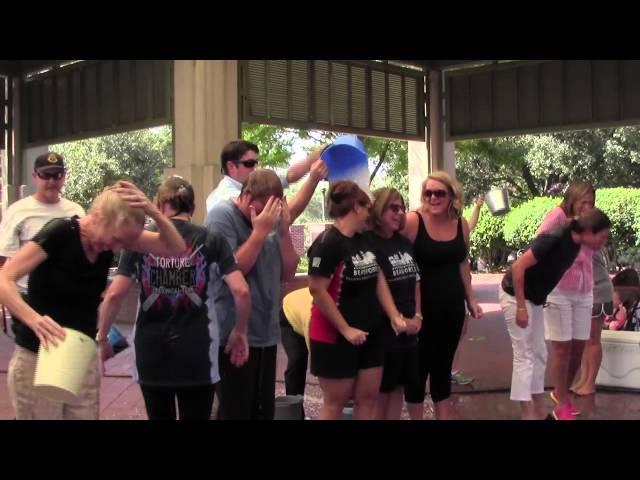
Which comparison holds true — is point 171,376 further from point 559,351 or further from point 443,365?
point 559,351

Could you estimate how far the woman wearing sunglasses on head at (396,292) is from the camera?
450 centimetres

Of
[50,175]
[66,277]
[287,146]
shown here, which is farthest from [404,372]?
[287,146]

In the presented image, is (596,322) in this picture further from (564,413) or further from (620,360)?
(564,413)

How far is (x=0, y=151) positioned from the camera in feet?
49.1

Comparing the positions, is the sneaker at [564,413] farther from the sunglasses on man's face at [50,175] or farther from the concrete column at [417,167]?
the concrete column at [417,167]

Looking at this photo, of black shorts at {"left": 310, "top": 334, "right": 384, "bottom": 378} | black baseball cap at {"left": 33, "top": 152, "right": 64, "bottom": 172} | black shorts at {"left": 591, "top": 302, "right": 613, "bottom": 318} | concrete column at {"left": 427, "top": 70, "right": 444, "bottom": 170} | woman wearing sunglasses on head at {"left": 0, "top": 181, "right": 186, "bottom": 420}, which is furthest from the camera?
concrete column at {"left": 427, "top": 70, "right": 444, "bottom": 170}

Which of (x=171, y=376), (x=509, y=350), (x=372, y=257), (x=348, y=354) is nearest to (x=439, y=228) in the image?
(x=372, y=257)

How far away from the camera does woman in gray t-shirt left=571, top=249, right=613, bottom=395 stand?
6391mm

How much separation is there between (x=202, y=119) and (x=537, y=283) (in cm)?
591

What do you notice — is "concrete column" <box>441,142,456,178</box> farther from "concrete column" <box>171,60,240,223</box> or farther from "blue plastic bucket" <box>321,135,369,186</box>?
"blue plastic bucket" <box>321,135,369,186</box>

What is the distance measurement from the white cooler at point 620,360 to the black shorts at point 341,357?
129 inches

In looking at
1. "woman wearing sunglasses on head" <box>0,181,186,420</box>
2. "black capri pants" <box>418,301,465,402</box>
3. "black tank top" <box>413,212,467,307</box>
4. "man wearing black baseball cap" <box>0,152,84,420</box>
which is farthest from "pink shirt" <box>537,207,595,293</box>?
"man wearing black baseball cap" <box>0,152,84,420</box>

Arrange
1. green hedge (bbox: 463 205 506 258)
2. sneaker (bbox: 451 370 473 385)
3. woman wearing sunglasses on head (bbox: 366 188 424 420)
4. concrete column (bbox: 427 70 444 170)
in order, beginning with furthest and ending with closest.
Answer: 1. green hedge (bbox: 463 205 506 258)
2. concrete column (bbox: 427 70 444 170)
3. sneaker (bbox: 451 370 473 385)
4. woman wearing sunglasses on head (bbox: 366 188 424 420)

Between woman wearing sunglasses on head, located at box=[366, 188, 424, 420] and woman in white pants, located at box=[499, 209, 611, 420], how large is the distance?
91 cm
